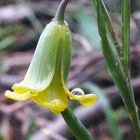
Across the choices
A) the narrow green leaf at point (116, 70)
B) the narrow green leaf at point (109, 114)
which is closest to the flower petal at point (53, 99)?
the narrow green leaf at point (116, 70)

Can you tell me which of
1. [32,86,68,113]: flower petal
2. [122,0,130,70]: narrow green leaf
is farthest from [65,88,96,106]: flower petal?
[122,0,130,70]: narrow green leaf

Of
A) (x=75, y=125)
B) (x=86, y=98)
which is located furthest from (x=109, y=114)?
(x=86, y=98)

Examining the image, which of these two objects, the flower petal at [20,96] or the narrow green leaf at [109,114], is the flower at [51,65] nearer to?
the flower petal at [20,96]

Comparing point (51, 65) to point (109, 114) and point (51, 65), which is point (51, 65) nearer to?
point (51, 65)

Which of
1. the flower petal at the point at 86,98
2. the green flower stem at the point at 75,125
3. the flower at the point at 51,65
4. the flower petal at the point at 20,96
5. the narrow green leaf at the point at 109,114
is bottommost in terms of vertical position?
the narrow green leaf at the point at 109,114

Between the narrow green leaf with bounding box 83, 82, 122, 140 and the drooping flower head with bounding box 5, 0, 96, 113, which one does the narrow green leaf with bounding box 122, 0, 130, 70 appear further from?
the narrow green leaf with bounding box 83, 82, 122, 140

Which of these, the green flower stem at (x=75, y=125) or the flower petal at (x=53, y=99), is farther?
the green flower stem at (x=75, y=125)

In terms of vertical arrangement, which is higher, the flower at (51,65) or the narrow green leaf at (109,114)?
the flower at (51,65)

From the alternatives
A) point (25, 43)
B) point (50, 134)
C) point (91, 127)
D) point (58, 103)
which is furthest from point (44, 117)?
point (58, 103)
